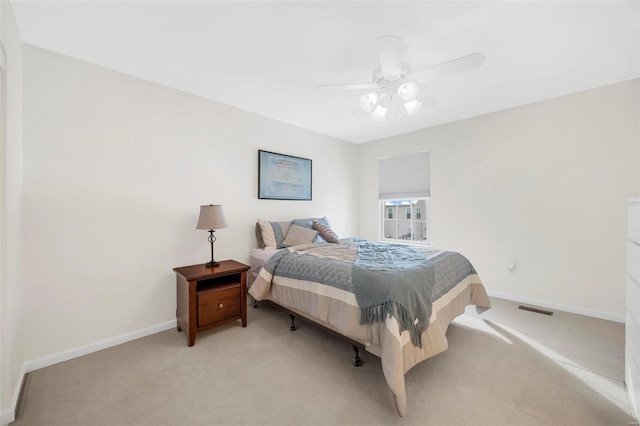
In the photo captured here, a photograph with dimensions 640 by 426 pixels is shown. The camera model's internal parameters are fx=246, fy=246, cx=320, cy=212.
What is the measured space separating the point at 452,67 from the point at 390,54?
440 millimetres

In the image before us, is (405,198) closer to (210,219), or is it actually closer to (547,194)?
(547,194)

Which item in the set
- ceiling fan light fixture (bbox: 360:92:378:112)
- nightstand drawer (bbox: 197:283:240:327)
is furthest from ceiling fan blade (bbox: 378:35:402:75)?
nightstand drawer (bbox: 197:283:240:327)

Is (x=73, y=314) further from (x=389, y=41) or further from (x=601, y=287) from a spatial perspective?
(x=601, y=287)

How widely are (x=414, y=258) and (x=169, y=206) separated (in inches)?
100

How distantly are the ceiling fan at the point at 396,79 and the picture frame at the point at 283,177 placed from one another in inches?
64.9

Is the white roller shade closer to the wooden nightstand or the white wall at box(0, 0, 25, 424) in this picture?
the wooden nightstand

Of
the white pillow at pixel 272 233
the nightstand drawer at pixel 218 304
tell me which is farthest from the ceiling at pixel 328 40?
the nightstand drawer at pixel 218 304

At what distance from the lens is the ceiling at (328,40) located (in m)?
1.64

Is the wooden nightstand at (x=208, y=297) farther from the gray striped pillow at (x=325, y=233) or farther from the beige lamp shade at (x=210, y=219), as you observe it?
the gray striped pillow at (x=325, y=233)

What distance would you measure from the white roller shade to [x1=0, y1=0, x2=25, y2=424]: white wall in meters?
4.45

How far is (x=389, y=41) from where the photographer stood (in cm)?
166

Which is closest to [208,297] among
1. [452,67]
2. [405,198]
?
[452,67]

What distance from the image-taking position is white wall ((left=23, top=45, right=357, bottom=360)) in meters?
1.97

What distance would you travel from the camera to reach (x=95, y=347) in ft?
7.07
